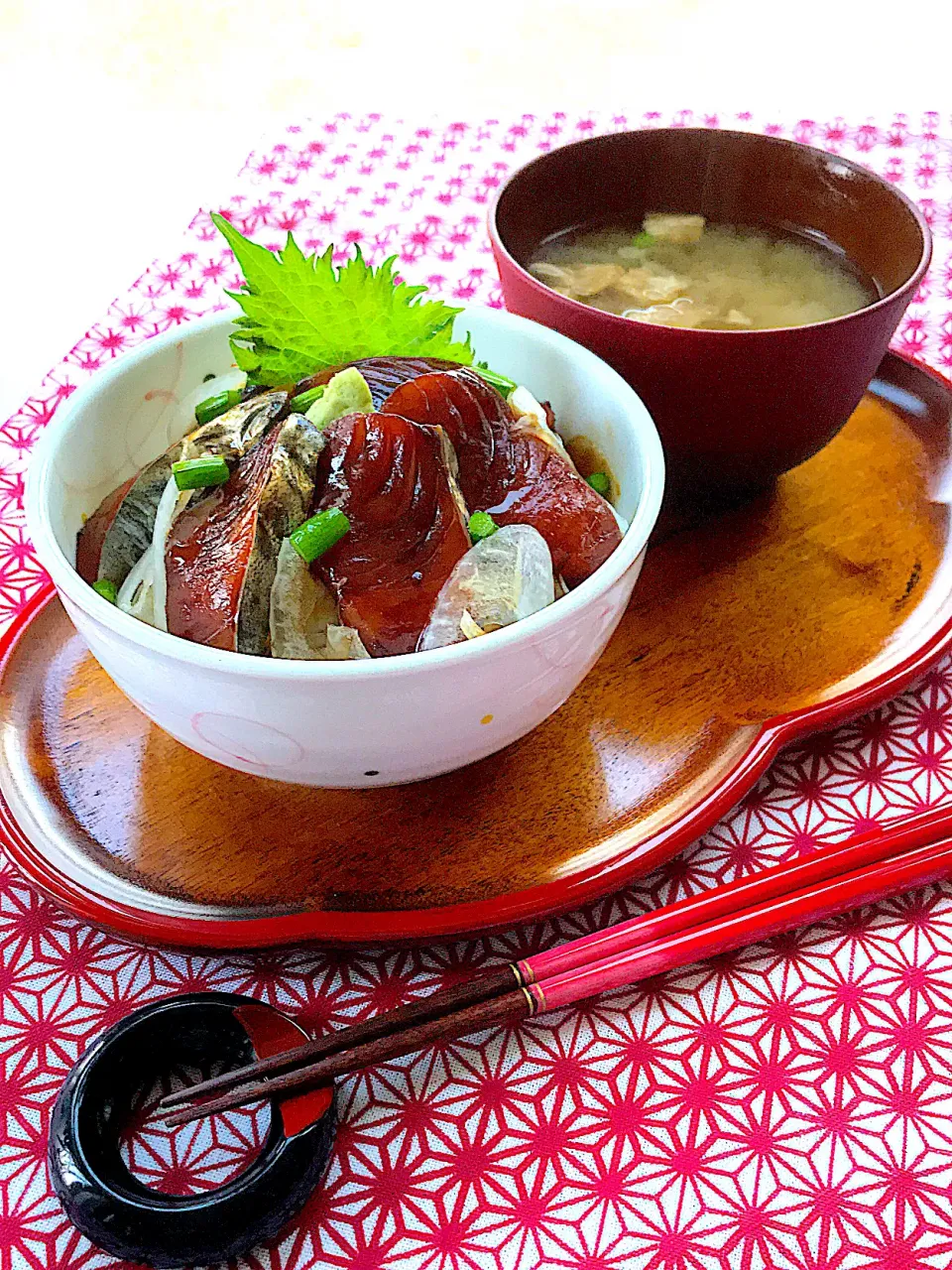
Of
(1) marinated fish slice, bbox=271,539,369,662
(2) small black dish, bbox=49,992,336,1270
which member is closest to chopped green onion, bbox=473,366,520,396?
(1) marinated fish slice, bbox=271,539,369,662

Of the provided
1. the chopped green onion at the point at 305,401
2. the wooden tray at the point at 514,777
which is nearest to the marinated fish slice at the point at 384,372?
the chopped green onion at the point at 305,401

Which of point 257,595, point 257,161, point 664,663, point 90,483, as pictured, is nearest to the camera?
point 257,595

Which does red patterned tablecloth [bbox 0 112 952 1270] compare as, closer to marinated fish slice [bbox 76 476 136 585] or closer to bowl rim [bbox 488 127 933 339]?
marinated fish slice [bbox 76 476 136 585]

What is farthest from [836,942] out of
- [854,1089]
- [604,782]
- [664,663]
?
[664,663]

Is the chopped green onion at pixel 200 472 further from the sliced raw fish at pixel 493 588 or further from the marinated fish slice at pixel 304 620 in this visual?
the sliced raw fish at pixel 493 588

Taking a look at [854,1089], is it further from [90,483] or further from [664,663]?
[90,483]
